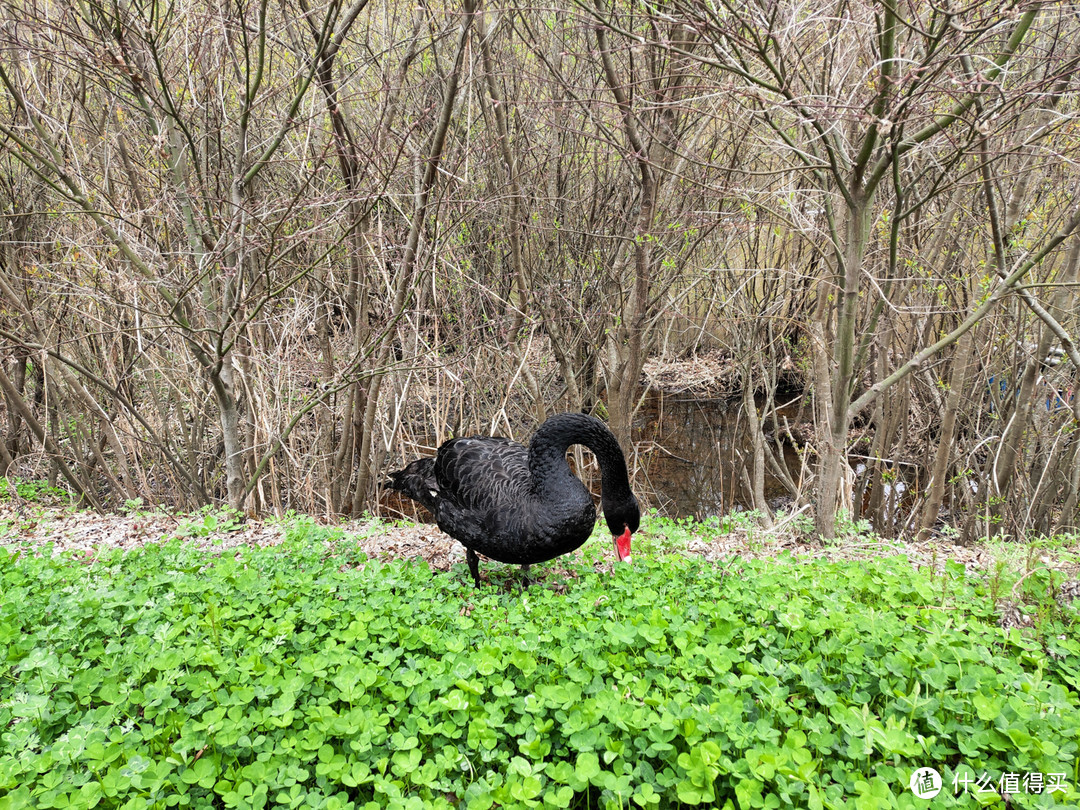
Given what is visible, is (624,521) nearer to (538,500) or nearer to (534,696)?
(538,500)

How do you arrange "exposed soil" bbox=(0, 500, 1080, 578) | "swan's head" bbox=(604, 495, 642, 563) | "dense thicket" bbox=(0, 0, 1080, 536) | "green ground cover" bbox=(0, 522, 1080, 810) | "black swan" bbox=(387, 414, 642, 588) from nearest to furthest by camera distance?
"green ground cover" bbox=(0, 522, 1080, 810) < "black swan" bbox=(387, 414, 642, 588) < "swan's head" bbox=(604, 495, 642, 563) < "exposed soil" bbox=(0, 500, 1080, 578) < "dense thicket" bbox=(0, 0, 1080, 536)

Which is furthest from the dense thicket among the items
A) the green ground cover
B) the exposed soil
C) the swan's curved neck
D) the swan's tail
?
the green ground cover

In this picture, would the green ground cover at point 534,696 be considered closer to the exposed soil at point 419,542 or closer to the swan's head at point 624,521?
the swan's head at point 624,521

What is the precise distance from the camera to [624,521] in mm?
3773

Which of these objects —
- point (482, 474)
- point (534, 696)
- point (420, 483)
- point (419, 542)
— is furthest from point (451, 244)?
point (534, 696)

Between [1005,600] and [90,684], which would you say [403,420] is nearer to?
[90,684]

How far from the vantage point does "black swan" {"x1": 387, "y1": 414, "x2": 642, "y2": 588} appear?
3.58 metres

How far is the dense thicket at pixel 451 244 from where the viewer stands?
16.6ft

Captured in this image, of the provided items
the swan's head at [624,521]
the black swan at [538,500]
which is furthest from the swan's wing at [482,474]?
the swan's head at [624,521]

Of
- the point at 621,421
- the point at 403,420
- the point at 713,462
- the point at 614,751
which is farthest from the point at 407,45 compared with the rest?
the point at 713,462

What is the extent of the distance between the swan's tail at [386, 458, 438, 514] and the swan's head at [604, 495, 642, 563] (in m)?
1.34

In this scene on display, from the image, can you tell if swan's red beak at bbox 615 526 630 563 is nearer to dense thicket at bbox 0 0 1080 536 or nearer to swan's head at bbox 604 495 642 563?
swan's head at bbox 604 495 642 563

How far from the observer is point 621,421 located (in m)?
7.28

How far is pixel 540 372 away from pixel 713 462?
4844mm
